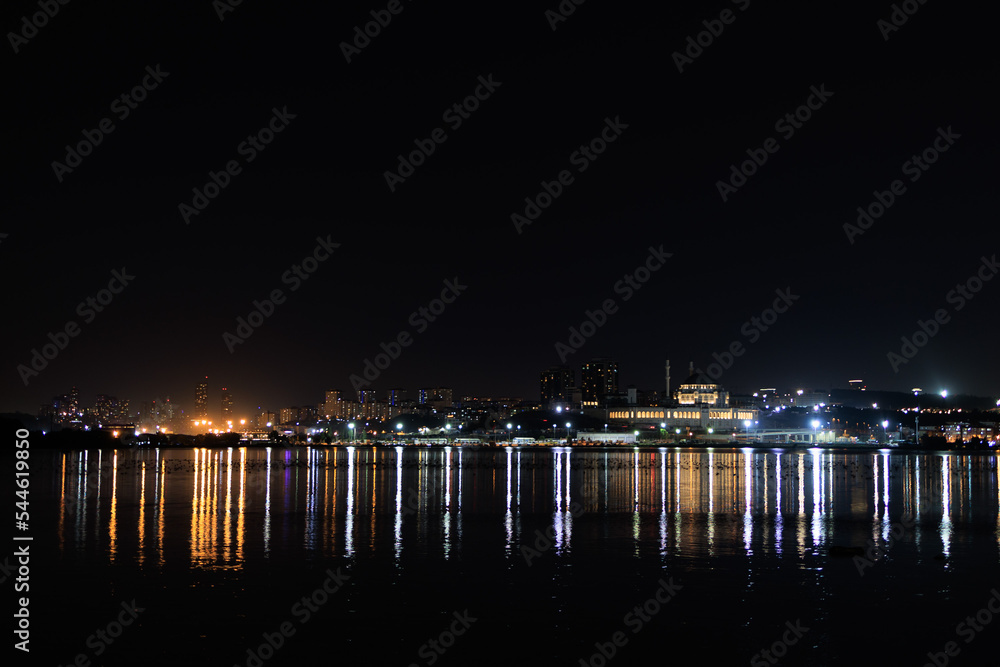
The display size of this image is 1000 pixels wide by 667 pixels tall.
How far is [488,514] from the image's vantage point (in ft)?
119

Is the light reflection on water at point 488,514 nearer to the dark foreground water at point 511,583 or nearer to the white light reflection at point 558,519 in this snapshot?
the white light reflection at point 558,519

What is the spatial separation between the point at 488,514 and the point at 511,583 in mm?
14992

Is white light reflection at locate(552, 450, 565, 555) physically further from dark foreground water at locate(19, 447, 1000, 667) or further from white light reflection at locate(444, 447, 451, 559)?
white light reflection at locate(444, 447, 451, 559)

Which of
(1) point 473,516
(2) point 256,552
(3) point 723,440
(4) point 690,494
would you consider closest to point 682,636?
(2) point 256,552

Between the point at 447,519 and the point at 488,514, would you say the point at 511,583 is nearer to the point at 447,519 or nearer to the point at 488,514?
the point at 447,519

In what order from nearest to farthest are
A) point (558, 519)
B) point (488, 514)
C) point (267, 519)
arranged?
point (267, 519)
point (558, 519)
point (488, 514)

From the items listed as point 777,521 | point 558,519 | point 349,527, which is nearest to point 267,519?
point 349,527

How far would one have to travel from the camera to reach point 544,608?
1880cm

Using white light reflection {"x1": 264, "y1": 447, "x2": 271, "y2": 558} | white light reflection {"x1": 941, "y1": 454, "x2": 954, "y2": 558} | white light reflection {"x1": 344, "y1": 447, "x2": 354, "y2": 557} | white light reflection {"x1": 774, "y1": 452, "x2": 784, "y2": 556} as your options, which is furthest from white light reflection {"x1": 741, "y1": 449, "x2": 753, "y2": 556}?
white light reflection {"x1": 264, "y1": 447, "x2": 271, "y2": 558}

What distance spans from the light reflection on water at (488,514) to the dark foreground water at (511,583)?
7.9 inches

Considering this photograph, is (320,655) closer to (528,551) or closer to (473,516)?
(528,551)

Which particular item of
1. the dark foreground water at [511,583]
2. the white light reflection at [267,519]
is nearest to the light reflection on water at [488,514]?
the white light reflection at [267,519]

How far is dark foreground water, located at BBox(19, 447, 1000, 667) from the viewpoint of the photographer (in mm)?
16000

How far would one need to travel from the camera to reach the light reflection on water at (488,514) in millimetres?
26641
